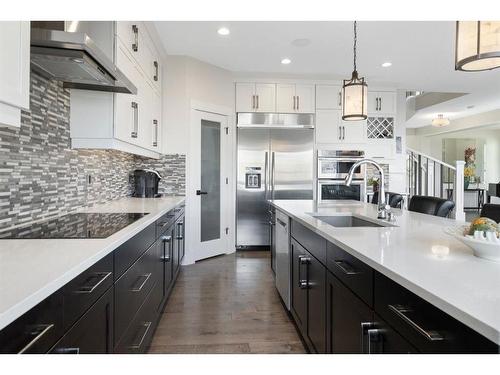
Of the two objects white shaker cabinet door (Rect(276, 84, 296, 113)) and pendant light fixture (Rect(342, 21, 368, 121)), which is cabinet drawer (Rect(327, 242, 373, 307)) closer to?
pendant light fixture (Rect(342, 21, 368, 121))

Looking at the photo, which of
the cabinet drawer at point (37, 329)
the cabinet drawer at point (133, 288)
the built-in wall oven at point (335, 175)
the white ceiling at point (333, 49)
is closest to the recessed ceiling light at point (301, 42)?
the white ceiling at point (333, 49)

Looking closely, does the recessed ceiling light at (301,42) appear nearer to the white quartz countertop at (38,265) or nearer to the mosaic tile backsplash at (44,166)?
the mosaic tile backsplash at (44,166)

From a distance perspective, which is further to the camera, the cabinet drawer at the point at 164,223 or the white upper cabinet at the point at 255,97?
the white upper cabinet at the point at 255,97

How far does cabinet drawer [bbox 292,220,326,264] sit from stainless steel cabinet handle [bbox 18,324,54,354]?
48.1 inches

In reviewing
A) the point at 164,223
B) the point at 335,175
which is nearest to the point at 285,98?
the point at 335,175

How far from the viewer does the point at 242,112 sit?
4934 millimetres

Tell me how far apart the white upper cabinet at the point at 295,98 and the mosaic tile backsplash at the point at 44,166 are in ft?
9.64

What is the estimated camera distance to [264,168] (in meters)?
5.00

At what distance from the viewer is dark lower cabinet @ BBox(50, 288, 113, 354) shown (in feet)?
3.15

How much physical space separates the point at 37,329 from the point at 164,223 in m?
1.84

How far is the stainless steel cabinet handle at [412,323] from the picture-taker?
78 cm

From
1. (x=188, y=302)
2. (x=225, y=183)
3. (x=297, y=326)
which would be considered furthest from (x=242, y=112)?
(x=297, y=326)
